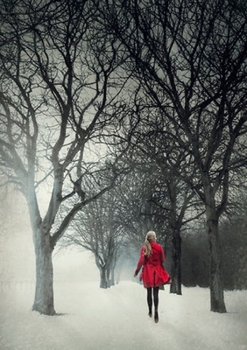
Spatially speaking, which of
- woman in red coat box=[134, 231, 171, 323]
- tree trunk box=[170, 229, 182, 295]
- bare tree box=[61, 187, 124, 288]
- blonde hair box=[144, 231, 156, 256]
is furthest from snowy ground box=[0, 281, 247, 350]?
bare tree box=[61, 187, 124, 288]

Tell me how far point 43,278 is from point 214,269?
480cm

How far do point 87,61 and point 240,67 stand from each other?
437cm

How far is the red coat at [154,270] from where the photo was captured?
7.68 meters

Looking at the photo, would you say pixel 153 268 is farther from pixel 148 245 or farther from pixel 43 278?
pixel 43 278

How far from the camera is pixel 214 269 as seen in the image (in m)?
9.88

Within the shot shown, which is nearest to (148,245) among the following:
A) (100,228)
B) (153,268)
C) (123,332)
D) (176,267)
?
(153,268)

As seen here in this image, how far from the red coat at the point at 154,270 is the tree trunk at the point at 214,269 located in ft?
8.72

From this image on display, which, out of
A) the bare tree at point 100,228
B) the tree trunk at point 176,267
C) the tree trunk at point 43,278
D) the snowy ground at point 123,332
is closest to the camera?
the snowy ground at point 123,332

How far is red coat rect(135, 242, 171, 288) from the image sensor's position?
7.68m

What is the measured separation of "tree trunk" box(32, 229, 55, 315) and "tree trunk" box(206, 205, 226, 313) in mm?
4480

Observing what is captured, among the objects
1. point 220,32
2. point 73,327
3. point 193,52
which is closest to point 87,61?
point 193,52

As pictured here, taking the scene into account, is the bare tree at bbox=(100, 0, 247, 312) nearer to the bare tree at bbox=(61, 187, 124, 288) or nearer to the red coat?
the red coat

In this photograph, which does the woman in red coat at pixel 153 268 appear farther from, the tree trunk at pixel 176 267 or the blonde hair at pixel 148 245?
the tree trunk at pixel 176 267

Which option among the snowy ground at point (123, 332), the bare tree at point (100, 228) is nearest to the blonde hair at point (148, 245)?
the snowy ground at point (123, 332)
